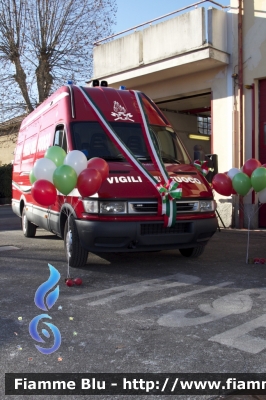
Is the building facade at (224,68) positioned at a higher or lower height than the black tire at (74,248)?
higher

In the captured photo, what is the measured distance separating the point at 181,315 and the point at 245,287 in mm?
1433

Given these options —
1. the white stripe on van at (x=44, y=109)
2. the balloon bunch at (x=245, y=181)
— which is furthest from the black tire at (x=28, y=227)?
the balloon bunch at (x=245, y=181)

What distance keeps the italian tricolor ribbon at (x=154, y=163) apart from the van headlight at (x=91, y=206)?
82 centimetres

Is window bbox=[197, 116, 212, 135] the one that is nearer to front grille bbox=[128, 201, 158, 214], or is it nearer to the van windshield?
the van windshield

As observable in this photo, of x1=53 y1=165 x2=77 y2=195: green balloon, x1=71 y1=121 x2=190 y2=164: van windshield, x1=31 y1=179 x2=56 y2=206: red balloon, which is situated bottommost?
x1=31 y1=179 x2=56 y2=206: red balloon

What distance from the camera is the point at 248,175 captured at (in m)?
7.13

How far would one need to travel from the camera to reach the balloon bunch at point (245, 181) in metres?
6.84

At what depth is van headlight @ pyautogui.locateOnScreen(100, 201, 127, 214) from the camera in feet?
20.2

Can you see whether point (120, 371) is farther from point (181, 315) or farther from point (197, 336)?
point (181, 315)

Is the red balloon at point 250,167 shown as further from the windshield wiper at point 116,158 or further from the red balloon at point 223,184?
the windshield wiper at point 116,158

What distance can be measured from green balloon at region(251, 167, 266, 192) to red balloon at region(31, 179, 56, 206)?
295cm

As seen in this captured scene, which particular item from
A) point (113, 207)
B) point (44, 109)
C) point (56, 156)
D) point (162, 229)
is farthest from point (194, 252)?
point (44, 109)

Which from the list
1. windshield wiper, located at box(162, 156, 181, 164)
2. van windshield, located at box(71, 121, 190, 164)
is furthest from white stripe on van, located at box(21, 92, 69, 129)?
windshield wiper, located at box(162, 156, 181, 164)

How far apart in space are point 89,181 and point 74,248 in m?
1.24
